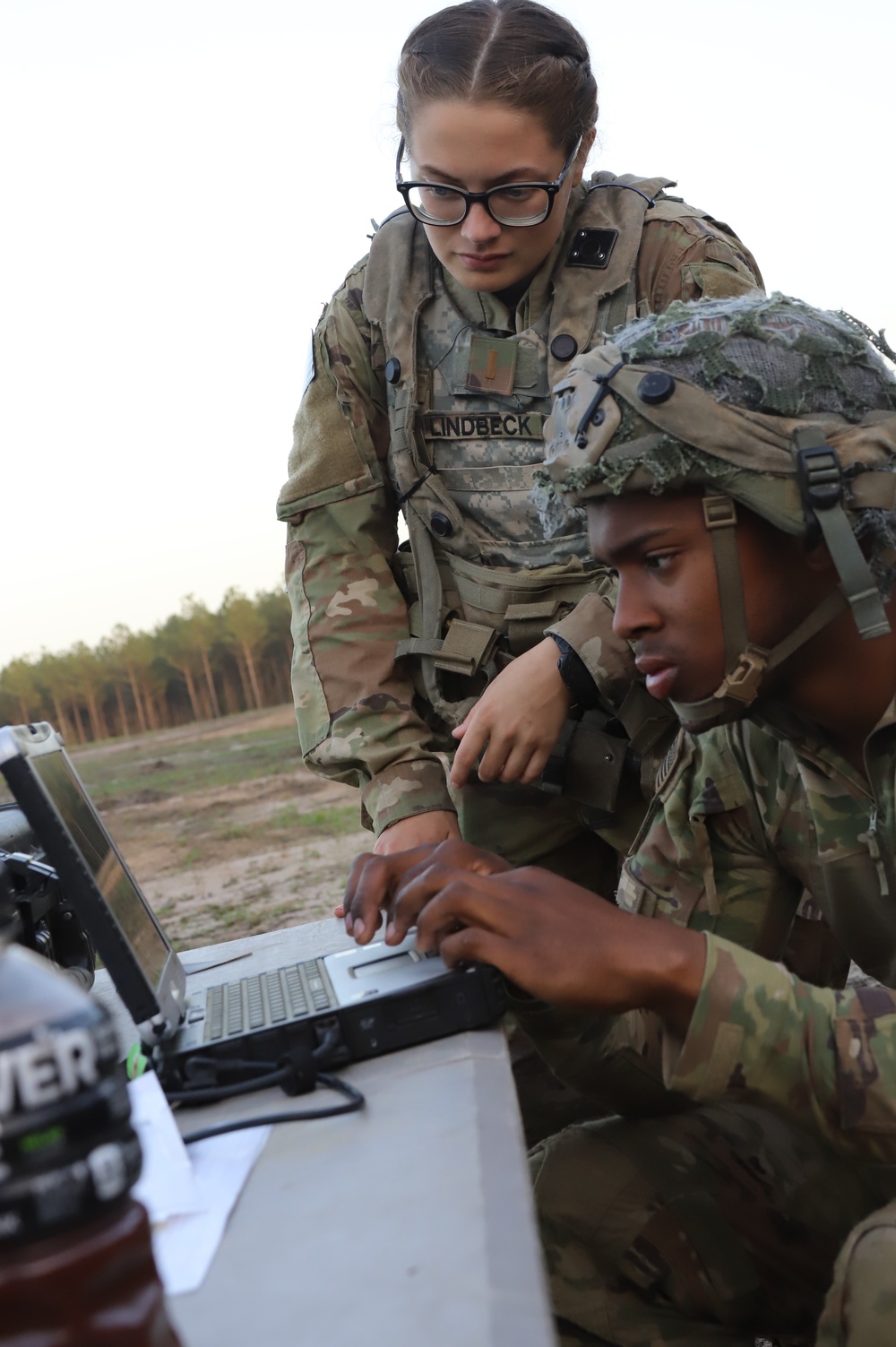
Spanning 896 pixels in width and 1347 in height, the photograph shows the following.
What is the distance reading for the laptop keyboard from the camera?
1724mm

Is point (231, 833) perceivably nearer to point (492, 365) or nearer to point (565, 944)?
point (492, 365)

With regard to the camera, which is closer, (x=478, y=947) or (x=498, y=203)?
(x=478, y=947)

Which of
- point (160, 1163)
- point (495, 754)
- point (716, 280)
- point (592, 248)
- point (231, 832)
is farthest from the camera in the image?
point (231, 832)

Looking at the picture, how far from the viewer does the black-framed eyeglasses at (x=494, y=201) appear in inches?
107

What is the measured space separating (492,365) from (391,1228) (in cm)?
226

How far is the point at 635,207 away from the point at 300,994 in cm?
202

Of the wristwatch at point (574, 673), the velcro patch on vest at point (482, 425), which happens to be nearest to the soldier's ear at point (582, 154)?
the velcro patch on vest at point (482, 425)

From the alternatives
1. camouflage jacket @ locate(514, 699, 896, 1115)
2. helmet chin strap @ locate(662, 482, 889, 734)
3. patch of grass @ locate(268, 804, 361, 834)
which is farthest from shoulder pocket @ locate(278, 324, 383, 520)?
→ patch of grass @ locate(268, 804, 361, 834)

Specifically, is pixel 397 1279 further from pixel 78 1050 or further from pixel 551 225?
pixel 551 225

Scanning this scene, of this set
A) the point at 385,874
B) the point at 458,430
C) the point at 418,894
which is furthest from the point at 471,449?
the point at 418,894

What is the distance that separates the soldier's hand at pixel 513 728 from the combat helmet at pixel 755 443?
0.55 metres

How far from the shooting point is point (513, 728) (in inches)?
105

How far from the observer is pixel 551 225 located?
2.85 m

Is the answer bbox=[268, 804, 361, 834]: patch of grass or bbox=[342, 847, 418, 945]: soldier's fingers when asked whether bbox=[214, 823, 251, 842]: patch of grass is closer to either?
bbox=[268, 804, 361, 834]: patch of grass
